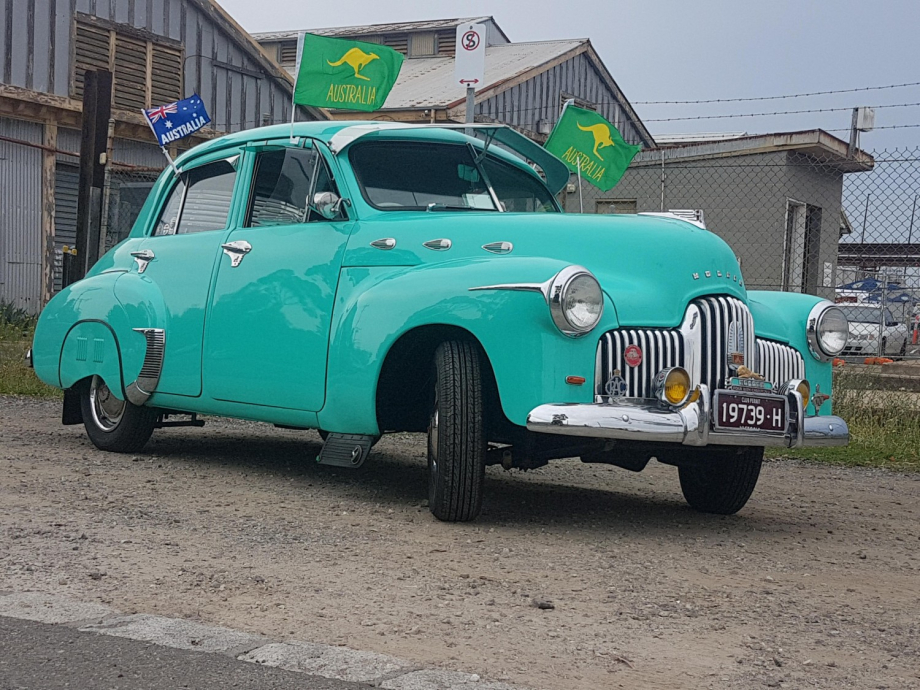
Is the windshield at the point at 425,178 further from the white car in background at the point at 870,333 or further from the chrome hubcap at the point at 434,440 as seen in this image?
the white car in background at the point at 870,333

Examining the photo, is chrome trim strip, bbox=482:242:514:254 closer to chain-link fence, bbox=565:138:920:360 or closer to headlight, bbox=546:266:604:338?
headlight, bbox=546:266:604:338

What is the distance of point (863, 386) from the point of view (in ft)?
31.0

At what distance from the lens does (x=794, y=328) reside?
5.60m

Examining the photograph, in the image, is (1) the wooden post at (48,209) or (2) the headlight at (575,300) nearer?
(2) the headlight at (575,300)

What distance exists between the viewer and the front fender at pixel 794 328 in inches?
215

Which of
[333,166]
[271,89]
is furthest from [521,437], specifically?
[271,89]

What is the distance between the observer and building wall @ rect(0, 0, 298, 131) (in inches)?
677

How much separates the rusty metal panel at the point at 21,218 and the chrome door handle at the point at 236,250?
38.8 feet

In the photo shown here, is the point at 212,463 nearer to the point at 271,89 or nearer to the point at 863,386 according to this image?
the point at 863,386

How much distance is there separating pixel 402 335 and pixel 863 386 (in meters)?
5.42

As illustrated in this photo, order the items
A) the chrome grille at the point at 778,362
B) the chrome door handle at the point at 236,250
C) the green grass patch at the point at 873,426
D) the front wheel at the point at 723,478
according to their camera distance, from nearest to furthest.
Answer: the chrome grille at the point at 778,362 → the front wheel at the point at 723,478 → the chrome door handle at the point at 236,250 → the green grass patch at the point at 873,426

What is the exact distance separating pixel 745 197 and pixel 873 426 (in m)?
10.5

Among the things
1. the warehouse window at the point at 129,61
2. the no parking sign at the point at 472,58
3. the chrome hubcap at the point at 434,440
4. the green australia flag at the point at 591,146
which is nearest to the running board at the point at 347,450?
the chrome hubcap at the point at 434,440

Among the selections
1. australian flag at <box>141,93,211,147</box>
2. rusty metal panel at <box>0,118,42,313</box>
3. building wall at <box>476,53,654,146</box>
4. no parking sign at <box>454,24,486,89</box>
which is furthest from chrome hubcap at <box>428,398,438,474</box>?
Result: building wall at <box>476,53,654,146</box>
